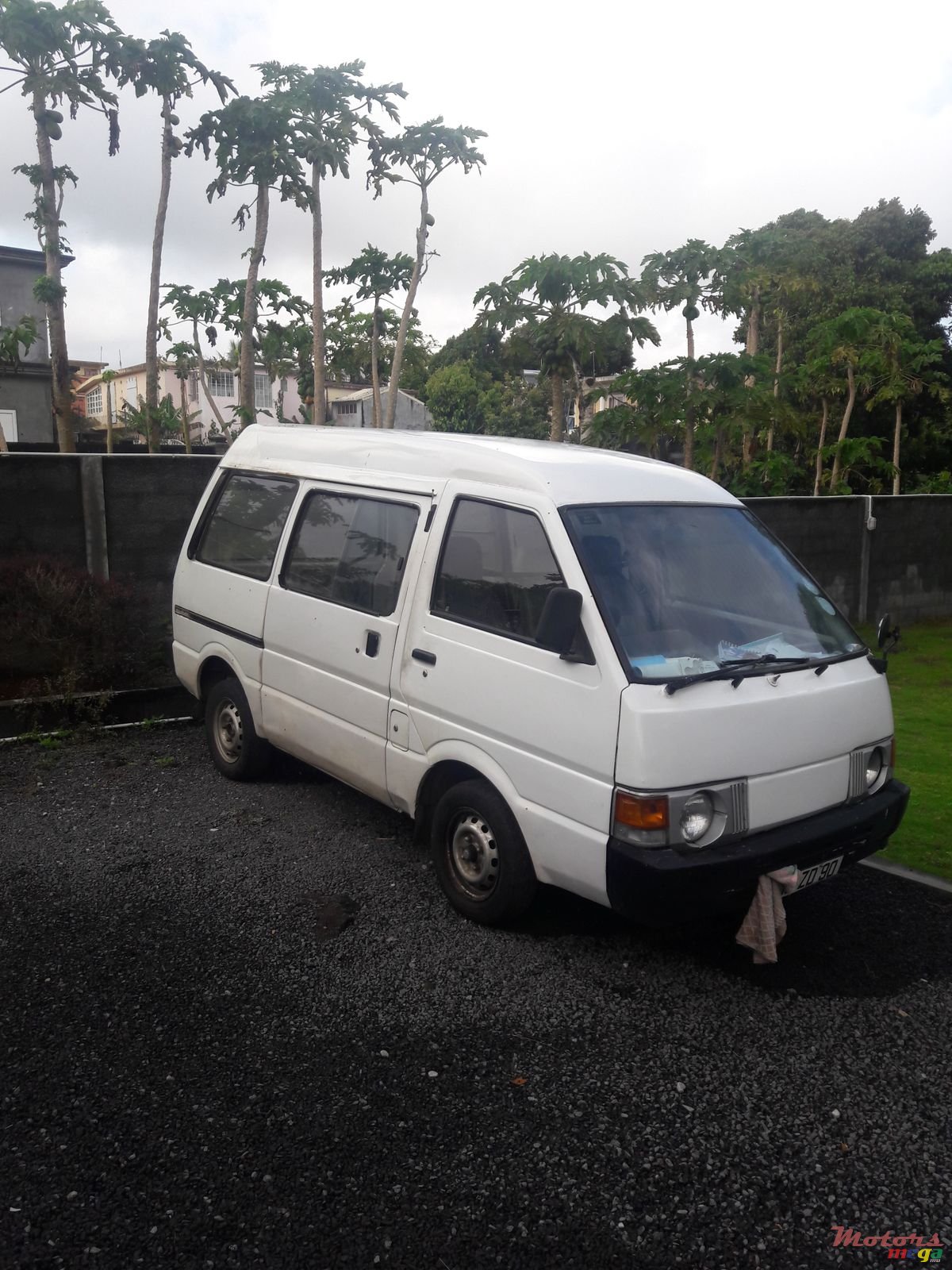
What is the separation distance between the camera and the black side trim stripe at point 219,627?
6.09 metres

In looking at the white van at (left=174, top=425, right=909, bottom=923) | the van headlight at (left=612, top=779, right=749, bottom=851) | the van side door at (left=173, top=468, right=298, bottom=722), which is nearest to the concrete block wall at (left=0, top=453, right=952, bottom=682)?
the van side door at (left=173, top=468, right=298, bottom=722)

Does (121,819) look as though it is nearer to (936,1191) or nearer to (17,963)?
(17,963)

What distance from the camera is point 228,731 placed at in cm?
665

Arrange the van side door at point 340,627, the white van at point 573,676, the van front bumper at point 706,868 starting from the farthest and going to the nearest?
the van side door at point 340,627 → the white van at point 573,676 → the van front bumper at point 706,868

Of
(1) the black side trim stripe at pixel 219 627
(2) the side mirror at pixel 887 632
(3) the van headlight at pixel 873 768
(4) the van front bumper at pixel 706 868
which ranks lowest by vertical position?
(4) the van front bumper at pixel 706 868

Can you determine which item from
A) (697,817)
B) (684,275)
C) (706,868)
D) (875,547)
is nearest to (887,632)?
(697,817)

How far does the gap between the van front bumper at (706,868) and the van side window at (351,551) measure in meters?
1.85

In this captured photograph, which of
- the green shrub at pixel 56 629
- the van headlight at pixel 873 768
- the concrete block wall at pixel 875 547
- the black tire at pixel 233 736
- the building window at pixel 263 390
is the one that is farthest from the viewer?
the building window at pixel 263 390

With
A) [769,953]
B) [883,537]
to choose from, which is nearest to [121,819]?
[769,953]

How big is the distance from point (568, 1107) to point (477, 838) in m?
1.36

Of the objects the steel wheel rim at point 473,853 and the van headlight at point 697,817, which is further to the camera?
the steel wheel rim at point 473,853

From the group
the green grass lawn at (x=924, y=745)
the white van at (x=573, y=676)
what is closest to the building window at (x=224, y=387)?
the green grass lawn at (x=924, y=745)

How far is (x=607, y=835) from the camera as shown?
12.8ft

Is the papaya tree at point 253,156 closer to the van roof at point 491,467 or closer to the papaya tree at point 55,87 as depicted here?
the papaya tree at point 55,87
